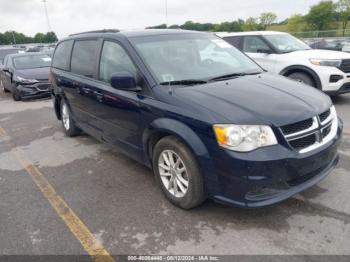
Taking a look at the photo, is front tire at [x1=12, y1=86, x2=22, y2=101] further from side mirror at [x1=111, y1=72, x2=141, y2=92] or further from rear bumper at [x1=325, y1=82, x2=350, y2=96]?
rear bumper at [x1=325, y1=82, x2=350, y2=96]

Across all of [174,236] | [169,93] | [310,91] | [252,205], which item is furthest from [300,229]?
[169,93]

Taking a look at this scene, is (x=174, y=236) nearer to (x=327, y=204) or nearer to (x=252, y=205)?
(x=252, y=205)

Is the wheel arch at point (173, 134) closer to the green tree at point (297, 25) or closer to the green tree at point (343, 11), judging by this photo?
the green tree at point (297, 25)

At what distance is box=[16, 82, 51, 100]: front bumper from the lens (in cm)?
1032

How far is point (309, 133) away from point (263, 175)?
0.63m

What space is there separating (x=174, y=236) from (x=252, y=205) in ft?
2.49

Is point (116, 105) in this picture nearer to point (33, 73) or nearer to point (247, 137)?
point (247, 137)

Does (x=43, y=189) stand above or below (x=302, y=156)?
below

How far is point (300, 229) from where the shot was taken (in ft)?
9.27

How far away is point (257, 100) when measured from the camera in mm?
2936

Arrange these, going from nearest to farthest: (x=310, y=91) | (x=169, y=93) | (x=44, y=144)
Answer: (x=169, y=93) < (x=310, y=91) < (x=44, y=144)

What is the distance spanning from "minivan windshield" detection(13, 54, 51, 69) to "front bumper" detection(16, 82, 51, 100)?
1.14m

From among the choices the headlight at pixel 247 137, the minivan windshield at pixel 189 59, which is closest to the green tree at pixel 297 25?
the minivan windshield at pixel 189 59

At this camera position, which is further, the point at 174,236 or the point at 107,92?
the point at 107,92
